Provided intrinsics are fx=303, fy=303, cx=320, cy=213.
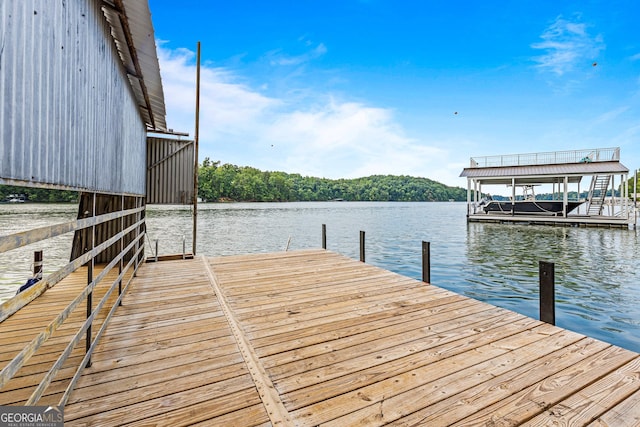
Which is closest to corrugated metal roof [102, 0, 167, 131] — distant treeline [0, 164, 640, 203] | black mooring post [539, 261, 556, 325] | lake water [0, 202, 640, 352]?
lake water [0, 202, 640, 352]

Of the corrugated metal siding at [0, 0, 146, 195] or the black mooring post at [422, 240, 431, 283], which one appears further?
the black mooring post at [422, 240, 431, 283]

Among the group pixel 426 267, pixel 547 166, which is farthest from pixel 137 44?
pixel 547 166

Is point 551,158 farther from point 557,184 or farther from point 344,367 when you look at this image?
point 344,367

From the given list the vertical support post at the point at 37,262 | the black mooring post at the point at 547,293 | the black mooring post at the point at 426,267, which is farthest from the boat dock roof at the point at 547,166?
the vertical support post at the point at 37,262

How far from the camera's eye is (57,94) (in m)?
1.59

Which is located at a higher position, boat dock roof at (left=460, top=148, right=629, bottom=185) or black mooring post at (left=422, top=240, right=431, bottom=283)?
boat dock roof at (left=460, top=148, right=629, bottom=185)

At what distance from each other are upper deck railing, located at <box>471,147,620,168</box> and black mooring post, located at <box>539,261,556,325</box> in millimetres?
23276

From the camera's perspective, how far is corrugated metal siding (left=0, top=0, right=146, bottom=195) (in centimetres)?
114

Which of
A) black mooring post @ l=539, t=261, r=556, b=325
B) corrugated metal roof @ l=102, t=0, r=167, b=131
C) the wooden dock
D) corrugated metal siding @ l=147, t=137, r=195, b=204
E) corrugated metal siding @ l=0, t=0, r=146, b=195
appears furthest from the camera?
corrugated metal siding @ l=147, t=137, r=195, b=204

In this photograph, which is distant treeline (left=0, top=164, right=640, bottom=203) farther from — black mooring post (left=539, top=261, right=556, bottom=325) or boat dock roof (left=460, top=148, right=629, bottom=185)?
black mooring post (left=539, top=261, right=556, bottom=325)

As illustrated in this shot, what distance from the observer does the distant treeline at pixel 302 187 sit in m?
66.3

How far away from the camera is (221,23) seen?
24797 mm

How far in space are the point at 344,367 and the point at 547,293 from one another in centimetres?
250

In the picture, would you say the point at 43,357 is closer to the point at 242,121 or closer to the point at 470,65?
the point at 470,65
